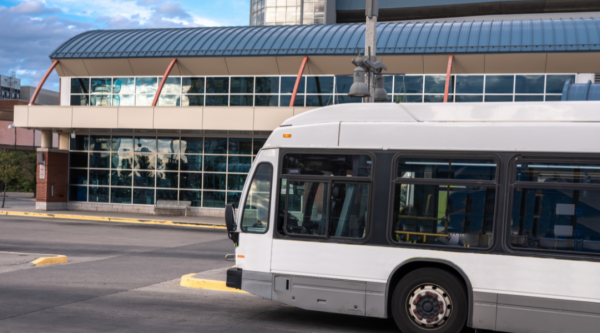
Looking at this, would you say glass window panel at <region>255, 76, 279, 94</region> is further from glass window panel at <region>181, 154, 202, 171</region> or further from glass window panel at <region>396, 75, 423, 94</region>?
glass window panel at <region>396, 75, 423, 94</region>

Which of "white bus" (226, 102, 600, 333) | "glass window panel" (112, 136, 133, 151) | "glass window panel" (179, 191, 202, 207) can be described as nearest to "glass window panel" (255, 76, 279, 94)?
"glass window panel" (179, 191, 202, 207)

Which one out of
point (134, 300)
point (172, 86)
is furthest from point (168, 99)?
point (134, 300)

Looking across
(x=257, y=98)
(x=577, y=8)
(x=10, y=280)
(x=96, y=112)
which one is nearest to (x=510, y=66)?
(x=257, y=98)

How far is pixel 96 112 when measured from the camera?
27.6 meters

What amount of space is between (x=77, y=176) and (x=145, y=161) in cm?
400

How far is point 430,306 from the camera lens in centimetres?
692

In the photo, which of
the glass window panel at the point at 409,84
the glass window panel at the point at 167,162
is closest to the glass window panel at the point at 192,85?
the glass window panel at the point at 167,162

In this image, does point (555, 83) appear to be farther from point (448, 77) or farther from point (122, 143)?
point (122, 143)

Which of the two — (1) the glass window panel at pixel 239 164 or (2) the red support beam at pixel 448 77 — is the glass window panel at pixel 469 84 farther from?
(1) the glass window panel at pixel 239 164

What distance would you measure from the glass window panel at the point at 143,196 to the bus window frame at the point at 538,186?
24417 millimetres

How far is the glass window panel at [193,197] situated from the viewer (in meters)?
28.6

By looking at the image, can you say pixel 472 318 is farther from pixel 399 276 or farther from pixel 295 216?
pixel 295 216

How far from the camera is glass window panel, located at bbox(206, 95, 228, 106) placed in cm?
2788

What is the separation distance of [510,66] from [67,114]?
20303 millimetres
